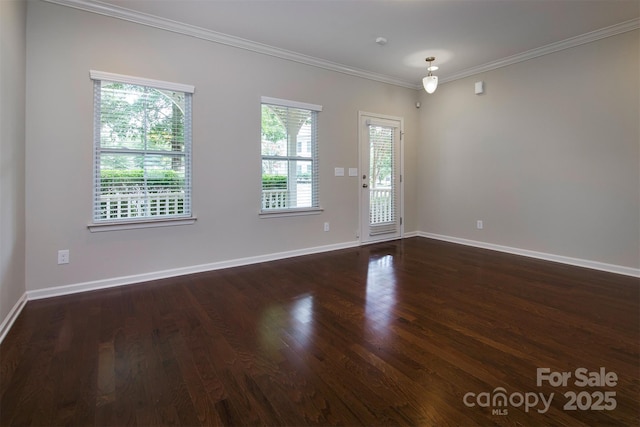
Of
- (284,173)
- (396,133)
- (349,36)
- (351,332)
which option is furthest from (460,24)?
(351,332)

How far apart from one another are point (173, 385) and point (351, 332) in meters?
1.14

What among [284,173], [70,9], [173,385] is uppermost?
[70,9]

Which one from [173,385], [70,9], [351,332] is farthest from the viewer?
[70,9]

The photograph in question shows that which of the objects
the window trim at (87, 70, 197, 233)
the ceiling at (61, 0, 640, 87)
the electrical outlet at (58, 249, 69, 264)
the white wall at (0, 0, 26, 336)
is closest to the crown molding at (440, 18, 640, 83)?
the ceiling at (61, 0, 640, 87)

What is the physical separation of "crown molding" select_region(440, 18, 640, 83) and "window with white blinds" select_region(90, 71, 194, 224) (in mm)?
4041

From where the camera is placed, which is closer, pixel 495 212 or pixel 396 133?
pixel 495 212

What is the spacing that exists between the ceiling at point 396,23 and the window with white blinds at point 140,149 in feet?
2.49

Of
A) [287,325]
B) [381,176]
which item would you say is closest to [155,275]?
[287,325]

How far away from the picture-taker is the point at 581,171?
3.95 metres

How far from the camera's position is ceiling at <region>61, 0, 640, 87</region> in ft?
10.3

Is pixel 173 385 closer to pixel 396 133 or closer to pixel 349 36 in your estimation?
pixel 349 36

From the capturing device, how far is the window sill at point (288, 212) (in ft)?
13.8

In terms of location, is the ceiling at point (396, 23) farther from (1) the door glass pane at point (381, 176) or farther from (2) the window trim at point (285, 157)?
(1) the door glass pane at point (381, 176)

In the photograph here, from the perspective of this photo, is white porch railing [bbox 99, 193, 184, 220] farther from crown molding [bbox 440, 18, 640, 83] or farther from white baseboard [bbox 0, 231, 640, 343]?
crown molding [bbox 440, 18, 640, 83]
